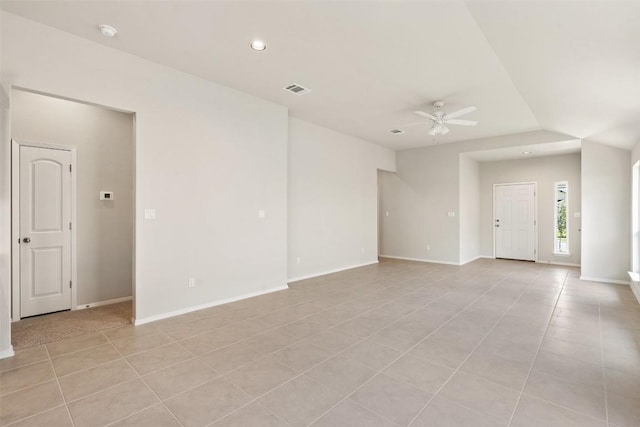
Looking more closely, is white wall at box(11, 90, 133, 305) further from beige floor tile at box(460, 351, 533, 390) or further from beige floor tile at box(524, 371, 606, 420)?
beige floor tile at box(524, 371, 606, 420)

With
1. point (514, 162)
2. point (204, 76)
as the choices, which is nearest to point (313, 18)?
point (204, 76)

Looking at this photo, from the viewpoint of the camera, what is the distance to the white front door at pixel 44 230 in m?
3.72

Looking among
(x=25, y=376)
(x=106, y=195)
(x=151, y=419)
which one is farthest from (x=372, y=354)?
(x=106, y=195)

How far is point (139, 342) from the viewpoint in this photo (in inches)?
119

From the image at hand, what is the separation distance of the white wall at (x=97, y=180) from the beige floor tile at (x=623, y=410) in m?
5.42

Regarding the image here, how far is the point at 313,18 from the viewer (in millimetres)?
2727

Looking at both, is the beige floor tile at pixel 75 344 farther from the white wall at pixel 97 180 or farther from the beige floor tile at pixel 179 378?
the white wall at pixel 97 180

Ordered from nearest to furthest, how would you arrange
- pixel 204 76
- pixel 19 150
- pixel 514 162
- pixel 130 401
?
pixel 130 401 < pixel 19 150 < pixel 204 76 < pixel 514 162

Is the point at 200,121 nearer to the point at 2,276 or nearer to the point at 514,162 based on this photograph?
the point at 2,276

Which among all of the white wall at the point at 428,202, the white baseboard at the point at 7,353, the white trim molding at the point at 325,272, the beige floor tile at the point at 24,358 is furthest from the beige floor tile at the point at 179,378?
the white wall at the point at 428,202

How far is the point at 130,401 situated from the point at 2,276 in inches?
68.0

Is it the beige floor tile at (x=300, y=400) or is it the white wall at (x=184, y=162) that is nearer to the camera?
the beige floor tile at (x=300, y=400)

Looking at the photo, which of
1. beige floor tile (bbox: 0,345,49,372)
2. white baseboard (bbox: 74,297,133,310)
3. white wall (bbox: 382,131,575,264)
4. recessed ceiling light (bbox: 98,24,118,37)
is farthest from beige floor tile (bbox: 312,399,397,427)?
white wall (bbox: 382,131,575,264)

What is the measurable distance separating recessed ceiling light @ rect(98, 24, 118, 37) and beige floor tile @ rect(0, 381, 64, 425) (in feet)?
10.2
